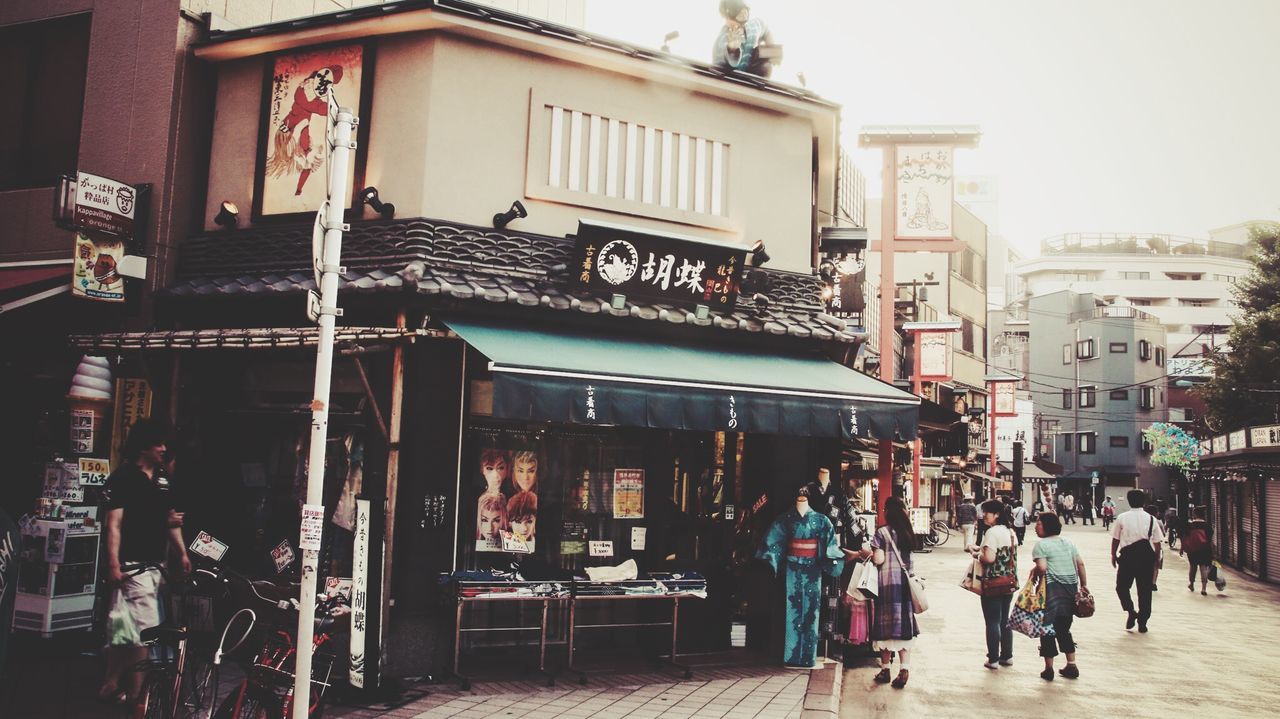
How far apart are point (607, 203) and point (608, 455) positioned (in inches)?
131

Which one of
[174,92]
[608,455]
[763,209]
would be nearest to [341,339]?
[608,455]

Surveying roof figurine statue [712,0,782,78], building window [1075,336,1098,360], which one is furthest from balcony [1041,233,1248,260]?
roof figurine statue [712,0,782,78]

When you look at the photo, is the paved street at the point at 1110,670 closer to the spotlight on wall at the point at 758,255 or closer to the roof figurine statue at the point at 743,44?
the spotlight on wall at the point at 758,255

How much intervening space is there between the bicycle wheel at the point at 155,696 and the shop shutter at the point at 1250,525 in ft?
89.7

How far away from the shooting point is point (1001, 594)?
11.7m

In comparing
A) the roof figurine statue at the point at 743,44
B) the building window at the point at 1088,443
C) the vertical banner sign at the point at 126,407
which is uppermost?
the roof figurine statue at the point at 743,44

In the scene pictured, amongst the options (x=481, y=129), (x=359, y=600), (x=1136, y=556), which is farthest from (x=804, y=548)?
(x=1136, y=556)

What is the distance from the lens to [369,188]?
10164mm

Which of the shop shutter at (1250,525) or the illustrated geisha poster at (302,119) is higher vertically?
the illustrated geisha poster at (302,119)

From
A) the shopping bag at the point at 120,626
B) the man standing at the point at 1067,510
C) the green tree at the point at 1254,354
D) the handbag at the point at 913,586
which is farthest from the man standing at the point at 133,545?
the man standing at the point at 1067,510

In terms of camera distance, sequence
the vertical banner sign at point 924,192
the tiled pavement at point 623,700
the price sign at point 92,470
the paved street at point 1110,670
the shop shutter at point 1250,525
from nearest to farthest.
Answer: the tiled pavement at point 623,700 < the paved street at point 1110,670 < the price sign at point 92,470 < the vertical banner sign at point 924,192 < the shop shutter at point 1250,525

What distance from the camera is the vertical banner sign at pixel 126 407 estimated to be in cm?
1085

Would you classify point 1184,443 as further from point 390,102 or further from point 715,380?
point 390,102

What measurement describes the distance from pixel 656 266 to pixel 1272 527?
865 inches
